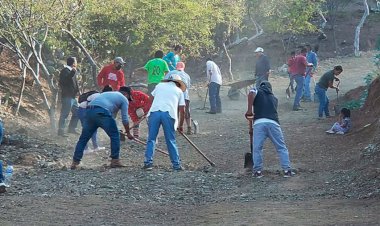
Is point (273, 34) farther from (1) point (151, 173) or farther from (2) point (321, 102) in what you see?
(1) point (151, 173)

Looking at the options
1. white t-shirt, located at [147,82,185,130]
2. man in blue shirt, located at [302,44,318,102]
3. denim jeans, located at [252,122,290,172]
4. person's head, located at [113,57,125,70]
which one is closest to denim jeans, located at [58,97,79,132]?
person's head, located at [113,57,125,70]

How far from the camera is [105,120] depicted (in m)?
13.0

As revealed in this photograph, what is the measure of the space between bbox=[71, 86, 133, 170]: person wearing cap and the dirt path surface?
1.01ft

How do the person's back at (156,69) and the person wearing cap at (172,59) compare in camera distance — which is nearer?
the person's back at (156,69)

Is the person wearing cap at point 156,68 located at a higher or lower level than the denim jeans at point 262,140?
higher

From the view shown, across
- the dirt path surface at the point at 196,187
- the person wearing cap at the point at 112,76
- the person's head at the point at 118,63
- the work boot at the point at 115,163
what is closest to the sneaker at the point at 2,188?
the dirt path surface at the point at 196,187

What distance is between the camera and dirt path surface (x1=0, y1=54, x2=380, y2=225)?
9.45m

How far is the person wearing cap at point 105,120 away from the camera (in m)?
13.0

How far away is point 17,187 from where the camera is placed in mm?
11422

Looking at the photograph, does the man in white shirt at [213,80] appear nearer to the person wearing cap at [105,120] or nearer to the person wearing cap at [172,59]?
the person wearing cap at [172,59]

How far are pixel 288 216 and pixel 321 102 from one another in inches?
446

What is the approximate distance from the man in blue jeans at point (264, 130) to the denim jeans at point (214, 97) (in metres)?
8.98

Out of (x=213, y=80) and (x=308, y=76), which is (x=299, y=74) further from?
(x=213, y=80)

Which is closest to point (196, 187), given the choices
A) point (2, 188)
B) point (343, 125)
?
point (2, 188)
